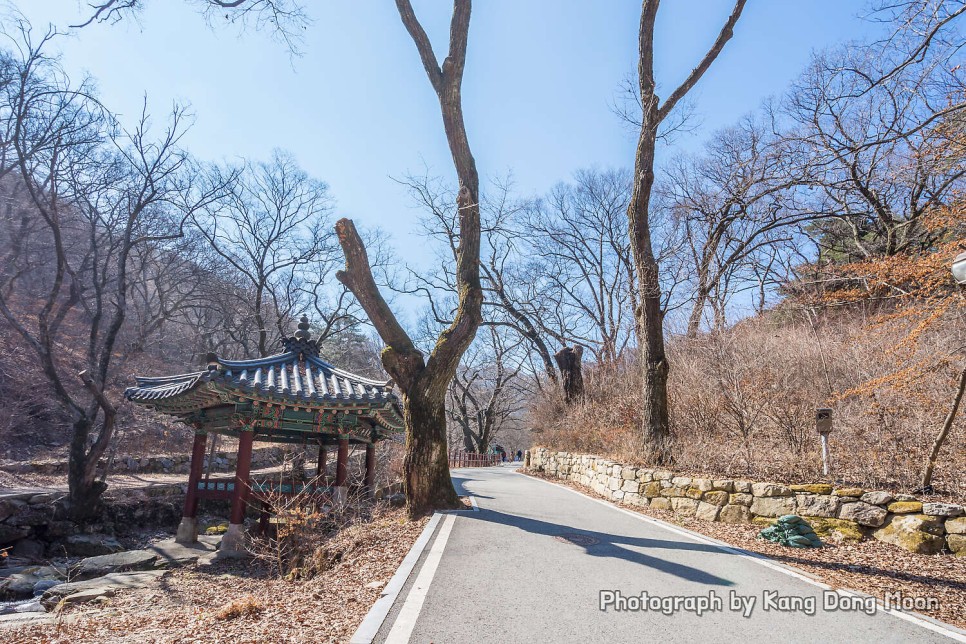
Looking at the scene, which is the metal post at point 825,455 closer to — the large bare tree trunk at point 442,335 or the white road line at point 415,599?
the white road line at point 415,599

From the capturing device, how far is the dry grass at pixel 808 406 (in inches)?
293

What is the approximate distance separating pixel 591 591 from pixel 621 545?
2.04 m

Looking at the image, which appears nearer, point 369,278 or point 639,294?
point 369,278

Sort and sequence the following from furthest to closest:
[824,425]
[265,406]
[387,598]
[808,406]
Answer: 1. [808,406]
2. [265,406]
3. [824,425]
4. [387,598]

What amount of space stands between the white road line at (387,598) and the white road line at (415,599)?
0.36 feet

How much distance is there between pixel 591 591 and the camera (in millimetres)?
4863

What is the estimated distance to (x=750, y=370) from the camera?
35.5ft

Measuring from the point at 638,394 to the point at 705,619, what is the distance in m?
10.6

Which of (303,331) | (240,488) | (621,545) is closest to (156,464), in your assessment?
(303,331)

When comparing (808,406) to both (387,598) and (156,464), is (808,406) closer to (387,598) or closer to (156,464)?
(387,598)

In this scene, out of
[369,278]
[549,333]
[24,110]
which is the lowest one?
[369,278]

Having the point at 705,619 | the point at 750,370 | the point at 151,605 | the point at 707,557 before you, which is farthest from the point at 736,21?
the point at 151,605

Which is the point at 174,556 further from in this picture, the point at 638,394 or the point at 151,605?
the point at 638,394

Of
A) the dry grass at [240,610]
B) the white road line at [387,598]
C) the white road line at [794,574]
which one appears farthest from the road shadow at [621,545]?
the dry grass at [240,610]
